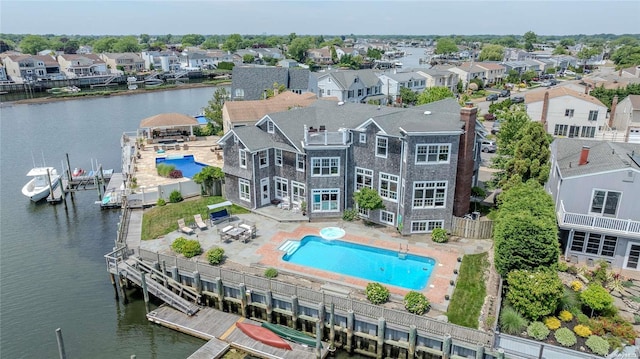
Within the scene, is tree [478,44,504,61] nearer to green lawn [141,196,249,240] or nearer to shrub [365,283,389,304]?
green lawn [141,196,249,240]

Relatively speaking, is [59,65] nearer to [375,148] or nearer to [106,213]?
[106,213]

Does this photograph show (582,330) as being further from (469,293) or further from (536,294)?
(469,293)

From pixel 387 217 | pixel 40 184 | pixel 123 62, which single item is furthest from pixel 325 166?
pixel 123 62

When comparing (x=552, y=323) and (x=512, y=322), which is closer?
(x=512, y=322)

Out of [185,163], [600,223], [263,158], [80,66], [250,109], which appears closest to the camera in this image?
[600,223]

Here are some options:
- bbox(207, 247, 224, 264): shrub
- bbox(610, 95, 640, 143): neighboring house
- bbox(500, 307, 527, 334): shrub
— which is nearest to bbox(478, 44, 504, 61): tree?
bbox(610, 95, 640, 143): neighboring house
